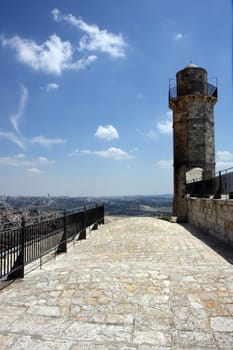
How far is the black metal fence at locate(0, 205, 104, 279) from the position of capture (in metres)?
5.17

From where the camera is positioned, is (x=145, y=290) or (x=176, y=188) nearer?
(x=145, y=290)

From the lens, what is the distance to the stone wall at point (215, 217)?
8.62 meters

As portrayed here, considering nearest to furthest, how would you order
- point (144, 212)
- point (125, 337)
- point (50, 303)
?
point (125, 337) < point (50, 303) < point (144, 212)

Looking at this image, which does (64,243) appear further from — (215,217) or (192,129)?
(192,129)

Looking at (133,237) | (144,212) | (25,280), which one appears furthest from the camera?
(144,212)

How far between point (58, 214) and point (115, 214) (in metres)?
11.9

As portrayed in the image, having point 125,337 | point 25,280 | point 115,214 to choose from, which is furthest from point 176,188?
point 125,337

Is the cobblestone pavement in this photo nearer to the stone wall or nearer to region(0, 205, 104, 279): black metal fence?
region(0, 205, 104, 279): black metal fence

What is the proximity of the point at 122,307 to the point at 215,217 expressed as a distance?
7.33m

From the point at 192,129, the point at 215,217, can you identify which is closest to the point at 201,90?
the point at 192,129

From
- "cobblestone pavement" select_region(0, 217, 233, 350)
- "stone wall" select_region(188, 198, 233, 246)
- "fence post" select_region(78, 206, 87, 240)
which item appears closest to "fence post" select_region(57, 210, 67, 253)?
"cobblestone pavement" select_region(0, 217, 233, 350)

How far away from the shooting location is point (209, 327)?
335 cm

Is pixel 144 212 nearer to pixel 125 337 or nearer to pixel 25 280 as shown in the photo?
pixel 25 280

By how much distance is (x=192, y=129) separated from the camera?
19.0m
